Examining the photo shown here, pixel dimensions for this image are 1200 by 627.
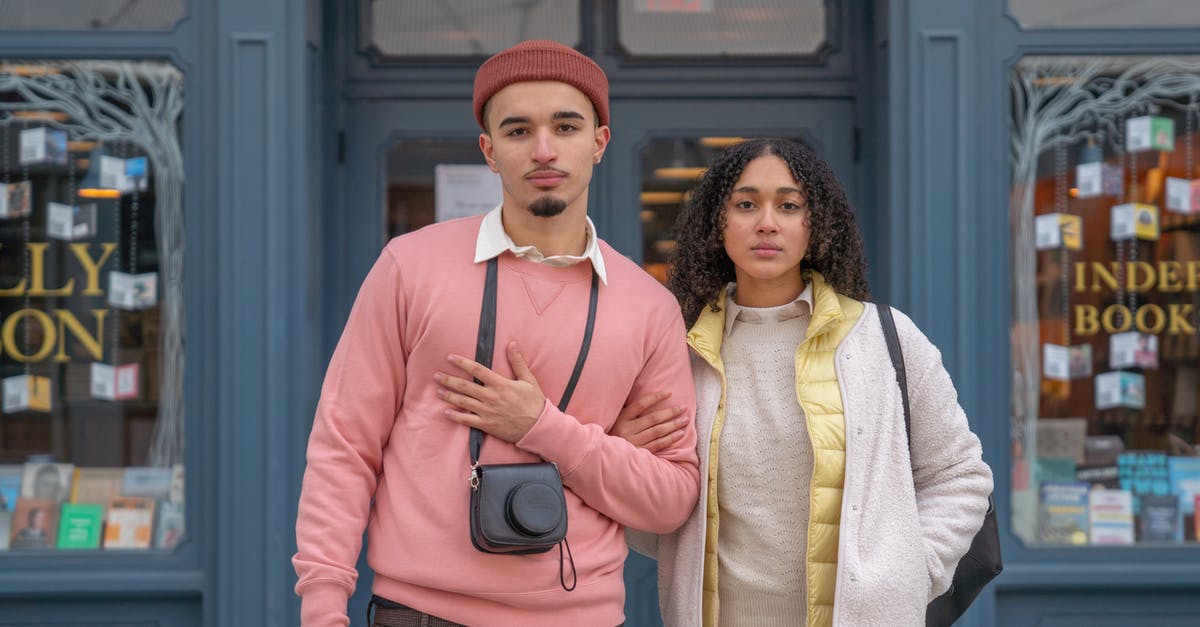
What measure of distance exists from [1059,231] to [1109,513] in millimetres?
1028

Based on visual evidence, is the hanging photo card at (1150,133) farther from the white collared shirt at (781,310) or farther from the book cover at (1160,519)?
the white collared shirt at (781,310)

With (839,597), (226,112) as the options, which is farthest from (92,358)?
(839,597)

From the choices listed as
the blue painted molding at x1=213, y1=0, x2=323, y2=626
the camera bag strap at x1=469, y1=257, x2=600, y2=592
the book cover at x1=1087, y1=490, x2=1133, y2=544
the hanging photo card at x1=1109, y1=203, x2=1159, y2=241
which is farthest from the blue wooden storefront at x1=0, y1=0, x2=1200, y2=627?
the camera bag strap at x1=469, y1=257, x2=600, y2=592

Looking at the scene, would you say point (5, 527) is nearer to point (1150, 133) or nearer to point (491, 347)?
point (491, 347)

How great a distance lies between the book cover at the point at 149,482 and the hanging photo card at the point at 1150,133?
364 cm

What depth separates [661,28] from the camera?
4.63 m

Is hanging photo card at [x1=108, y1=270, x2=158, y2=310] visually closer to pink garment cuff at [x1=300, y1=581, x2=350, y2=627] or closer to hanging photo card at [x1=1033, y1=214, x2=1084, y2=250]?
pink garment cuff at [x1=300, y1=581, x2=350, y2=627]

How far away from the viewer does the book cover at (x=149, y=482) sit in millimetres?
4309

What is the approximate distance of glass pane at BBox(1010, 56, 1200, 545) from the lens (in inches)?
172

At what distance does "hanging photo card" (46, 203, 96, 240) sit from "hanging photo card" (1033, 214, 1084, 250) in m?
3.37

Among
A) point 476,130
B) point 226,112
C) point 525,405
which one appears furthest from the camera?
point 476,130

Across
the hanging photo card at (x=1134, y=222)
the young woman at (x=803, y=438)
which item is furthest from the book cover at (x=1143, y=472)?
the young woman at (x=803, y=438)

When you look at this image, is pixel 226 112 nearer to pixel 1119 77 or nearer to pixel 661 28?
pixel 661 28

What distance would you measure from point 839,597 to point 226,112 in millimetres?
2737
